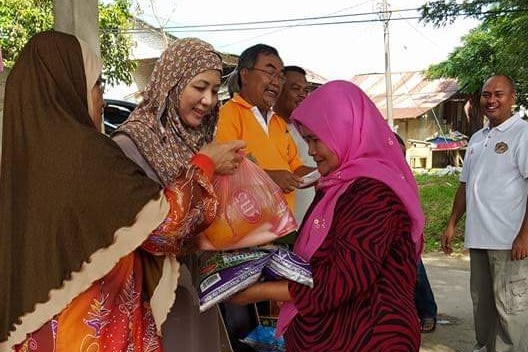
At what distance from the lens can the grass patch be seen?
8.62 m

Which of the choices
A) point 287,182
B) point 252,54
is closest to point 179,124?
point 287,182

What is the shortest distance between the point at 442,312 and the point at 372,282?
152 inches

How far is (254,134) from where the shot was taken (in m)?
3.10

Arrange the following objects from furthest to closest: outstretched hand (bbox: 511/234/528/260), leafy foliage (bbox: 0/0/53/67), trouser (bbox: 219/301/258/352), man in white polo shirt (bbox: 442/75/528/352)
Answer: leafy foliage (bbox: 0/0/53/67) < man in white polo shirt (bbox: 442/75/528/352) < outstretched hand (bbox: 511/234/528/260) < trouser (bbox: 219/301/258/352)

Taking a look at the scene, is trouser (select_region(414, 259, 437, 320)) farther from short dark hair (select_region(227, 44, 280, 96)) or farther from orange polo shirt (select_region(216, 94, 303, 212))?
short dark hair (select_region(227, 44, 280, 96))

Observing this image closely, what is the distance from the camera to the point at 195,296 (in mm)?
2084

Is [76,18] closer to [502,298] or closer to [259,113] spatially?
[259,113]

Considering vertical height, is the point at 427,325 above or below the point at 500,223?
below

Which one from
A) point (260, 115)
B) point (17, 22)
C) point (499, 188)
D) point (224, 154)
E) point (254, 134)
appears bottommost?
point (499, 188)

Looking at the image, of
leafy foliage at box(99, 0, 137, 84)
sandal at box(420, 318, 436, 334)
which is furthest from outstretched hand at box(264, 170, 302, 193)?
leafy foliage at box(99, 0, 137, 84)

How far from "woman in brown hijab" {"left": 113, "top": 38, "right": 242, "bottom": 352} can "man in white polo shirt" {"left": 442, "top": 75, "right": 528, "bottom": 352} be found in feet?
7.26

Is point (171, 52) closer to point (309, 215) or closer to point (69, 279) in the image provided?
point (309, 215)

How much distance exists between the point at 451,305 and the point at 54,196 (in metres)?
4.65

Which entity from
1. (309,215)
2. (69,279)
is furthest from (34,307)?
(309,215)
